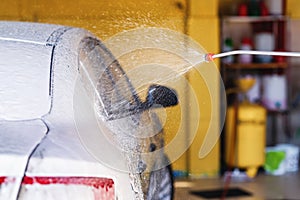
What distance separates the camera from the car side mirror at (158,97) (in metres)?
2.53

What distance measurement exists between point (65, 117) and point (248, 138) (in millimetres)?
4604

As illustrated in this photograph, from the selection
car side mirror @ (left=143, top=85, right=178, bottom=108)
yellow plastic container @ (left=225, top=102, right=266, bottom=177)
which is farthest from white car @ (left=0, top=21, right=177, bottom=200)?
yellow plastic container @ (left=225, top=102, right=266, bottom=177)

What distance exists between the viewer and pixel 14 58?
8.76 feet

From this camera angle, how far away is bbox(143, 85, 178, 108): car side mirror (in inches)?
99.5

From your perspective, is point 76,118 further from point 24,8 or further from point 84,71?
point 24,8

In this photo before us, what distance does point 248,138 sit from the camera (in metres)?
6.80

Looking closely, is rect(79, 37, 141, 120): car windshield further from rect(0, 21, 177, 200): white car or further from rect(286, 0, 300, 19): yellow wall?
rect(286, 0, 300, 19): yellow wall

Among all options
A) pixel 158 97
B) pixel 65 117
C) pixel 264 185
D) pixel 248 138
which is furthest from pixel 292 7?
pixel 65 117

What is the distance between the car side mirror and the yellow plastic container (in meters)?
4.31

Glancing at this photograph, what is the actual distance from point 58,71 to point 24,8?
3373mm

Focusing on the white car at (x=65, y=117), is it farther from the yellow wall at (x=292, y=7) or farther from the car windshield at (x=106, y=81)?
the yellow wall at (x=292, y=7)

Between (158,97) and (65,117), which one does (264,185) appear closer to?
(158,97)

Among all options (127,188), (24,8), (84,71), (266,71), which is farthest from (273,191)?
(127,188)

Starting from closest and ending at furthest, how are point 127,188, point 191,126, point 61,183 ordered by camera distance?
point 61,183
point 127,188
point 191,126
